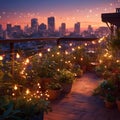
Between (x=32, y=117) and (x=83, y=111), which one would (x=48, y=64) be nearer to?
(x=83, y=111)

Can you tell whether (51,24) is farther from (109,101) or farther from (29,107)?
(29,107)

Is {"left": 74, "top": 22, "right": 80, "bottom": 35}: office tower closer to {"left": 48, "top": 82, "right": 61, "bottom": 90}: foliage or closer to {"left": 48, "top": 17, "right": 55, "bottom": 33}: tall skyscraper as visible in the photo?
{"left": 48, "top": 17, "right": 55, "bottom": 33}: tall skyscraper

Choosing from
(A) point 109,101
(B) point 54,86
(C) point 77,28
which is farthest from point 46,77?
(C) point 77,28

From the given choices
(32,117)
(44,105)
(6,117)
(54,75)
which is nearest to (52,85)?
(54,75)

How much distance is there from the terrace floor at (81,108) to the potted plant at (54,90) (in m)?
0.16

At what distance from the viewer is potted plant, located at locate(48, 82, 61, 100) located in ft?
18.1

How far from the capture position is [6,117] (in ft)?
9.49

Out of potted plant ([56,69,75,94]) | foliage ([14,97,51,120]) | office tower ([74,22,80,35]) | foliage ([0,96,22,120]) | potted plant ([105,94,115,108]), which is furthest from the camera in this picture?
office tower ([74,22,80,35])

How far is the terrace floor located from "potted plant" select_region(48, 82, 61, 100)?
16 cm

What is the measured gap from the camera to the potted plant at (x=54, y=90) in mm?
5516

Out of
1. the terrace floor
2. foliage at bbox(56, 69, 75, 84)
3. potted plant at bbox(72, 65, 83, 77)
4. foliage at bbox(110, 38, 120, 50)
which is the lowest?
the terrace floor

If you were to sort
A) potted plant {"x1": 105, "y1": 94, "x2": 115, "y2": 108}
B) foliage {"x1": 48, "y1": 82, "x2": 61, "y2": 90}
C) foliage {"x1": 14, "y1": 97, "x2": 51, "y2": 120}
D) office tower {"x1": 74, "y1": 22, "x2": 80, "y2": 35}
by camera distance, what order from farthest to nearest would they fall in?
office tower {"x1": 74, "y1": 22, "x2": 80, "y2": 35} → foliage {"x1": 48, "y1": 82, "x2": 61, "y2": 90} → potted plant {"x1": 105, "y1": 94, "x2": 115, "y2": 108} → foliage {"x1": 14, "y1": 97, "x2": 51, "y2": 120}

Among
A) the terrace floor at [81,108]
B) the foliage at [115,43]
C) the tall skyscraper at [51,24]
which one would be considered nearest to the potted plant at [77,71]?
the terrace floor at [81,108]

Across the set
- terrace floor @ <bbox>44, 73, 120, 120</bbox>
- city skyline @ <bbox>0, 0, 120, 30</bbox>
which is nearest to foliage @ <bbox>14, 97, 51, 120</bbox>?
terrace floor @ <bbox>44, 73, 120, 120</bbox>
